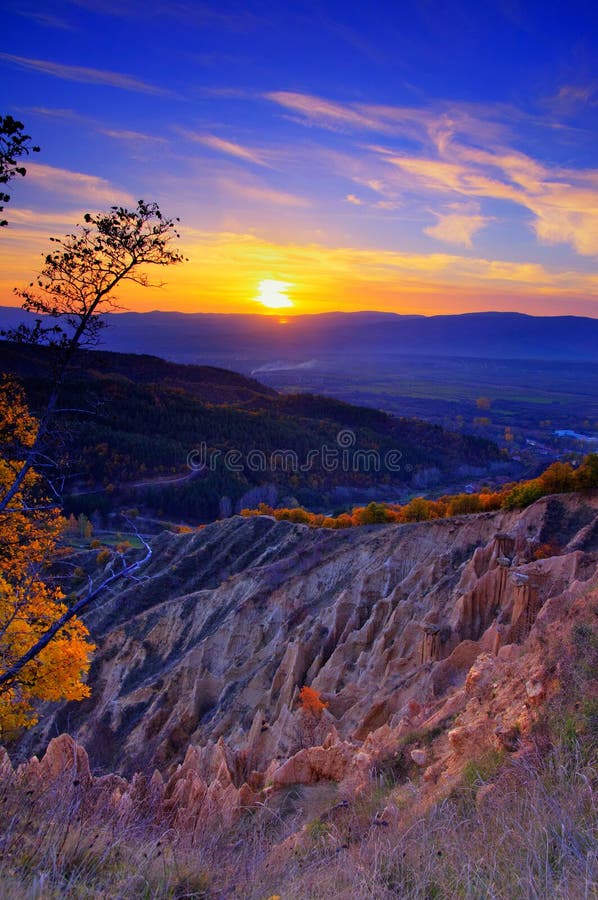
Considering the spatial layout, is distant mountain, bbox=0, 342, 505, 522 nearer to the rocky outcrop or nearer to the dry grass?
the rocky outcrop

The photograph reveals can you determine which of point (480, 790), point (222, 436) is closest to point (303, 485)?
point (222, 436)

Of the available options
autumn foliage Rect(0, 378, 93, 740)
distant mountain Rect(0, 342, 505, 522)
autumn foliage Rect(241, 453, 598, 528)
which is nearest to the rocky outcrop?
autumn foliage Rect(241, 453, 598, 528)

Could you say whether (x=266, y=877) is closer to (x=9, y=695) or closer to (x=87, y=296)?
(x=9, y=695)

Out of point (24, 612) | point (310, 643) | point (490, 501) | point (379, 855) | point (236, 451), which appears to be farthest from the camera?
point (236, 451)

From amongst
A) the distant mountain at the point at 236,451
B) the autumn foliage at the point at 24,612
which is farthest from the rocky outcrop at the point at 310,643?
the distant mountain at the point at 236,451

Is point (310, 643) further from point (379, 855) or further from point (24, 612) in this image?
point (379, 855)

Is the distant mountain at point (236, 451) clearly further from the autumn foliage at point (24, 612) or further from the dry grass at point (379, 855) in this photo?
the dry grass at point (379, 855)

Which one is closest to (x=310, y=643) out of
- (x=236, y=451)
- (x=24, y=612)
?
(x=24, y=612)
